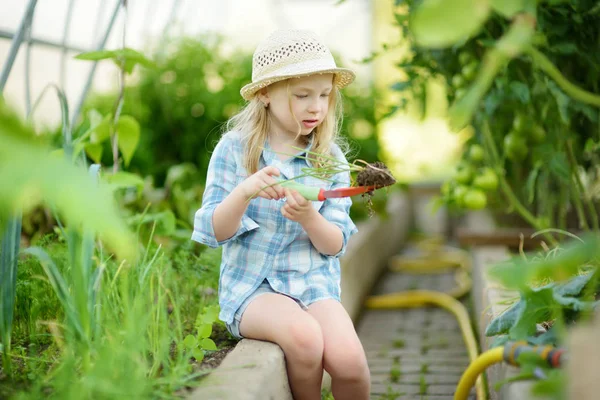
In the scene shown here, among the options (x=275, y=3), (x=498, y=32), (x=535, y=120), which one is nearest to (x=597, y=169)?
(x=535, y=120)

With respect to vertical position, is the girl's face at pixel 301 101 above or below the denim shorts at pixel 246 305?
above

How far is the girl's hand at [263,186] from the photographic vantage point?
66.7 inches

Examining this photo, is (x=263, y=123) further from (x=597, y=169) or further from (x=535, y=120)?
(x=597, y=169)

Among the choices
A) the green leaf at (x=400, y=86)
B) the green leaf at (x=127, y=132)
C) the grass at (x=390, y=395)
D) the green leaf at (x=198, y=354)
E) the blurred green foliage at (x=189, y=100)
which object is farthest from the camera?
the blurred green foliage at (x=189, y=100)

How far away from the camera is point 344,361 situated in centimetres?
173

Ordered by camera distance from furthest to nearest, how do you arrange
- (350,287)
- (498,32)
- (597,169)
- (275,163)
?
(350,287) < (597,169) < (498,32) < (275,163)

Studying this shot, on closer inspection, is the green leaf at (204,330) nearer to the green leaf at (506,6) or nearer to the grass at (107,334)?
the grass at (107,334)

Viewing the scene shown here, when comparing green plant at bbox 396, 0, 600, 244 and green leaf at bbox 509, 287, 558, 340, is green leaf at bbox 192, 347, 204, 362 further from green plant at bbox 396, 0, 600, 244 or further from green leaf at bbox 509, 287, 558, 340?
green plant at bbox 396, 0, 600, 244

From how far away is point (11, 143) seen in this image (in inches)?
40.2

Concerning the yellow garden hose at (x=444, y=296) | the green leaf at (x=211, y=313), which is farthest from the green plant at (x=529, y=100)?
the green leaf at (x=211, y=313)

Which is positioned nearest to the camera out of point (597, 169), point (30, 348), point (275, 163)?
point (30, 348)

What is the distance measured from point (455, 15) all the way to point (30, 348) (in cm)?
137

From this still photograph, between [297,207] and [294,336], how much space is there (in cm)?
32

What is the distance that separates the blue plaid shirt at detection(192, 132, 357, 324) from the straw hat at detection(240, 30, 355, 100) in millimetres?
208
